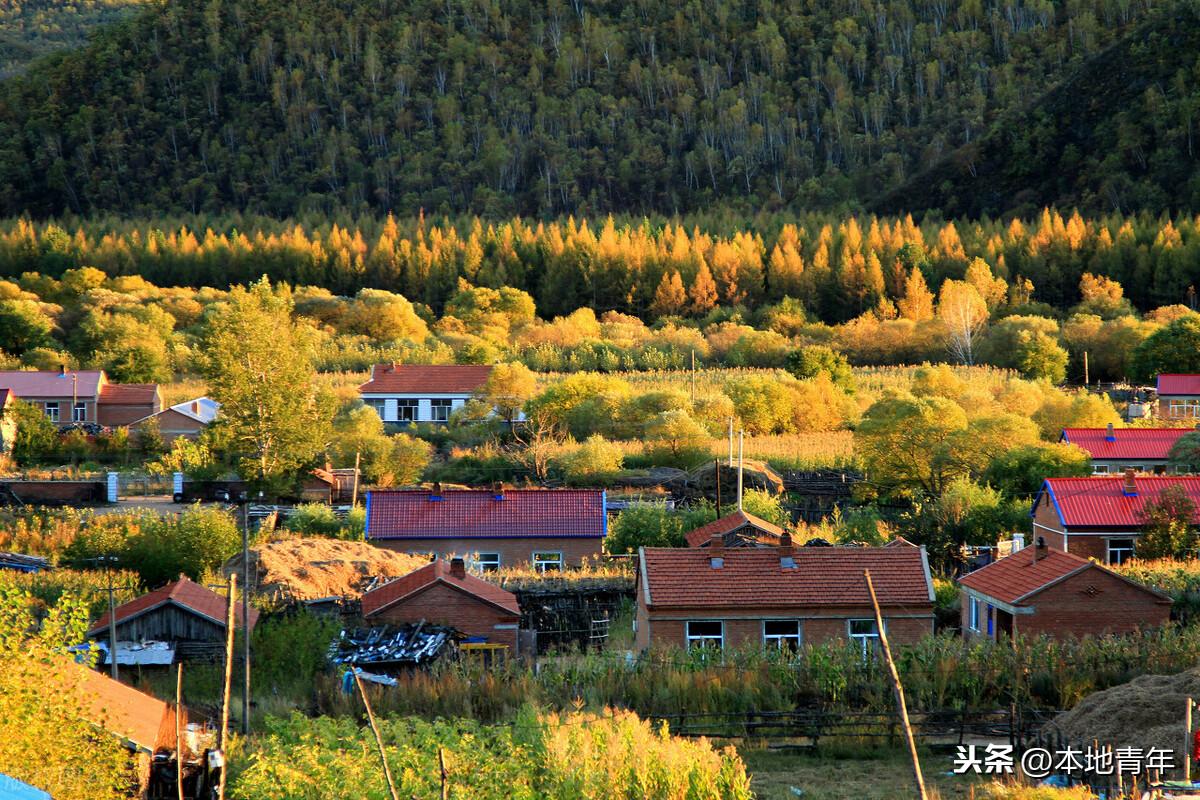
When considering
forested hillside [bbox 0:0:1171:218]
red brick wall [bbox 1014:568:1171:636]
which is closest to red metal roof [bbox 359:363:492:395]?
red brick wall [bbox 1014:568:1171:636]

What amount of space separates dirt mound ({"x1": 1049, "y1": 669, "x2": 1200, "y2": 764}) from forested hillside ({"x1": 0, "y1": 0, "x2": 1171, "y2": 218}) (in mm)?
102218

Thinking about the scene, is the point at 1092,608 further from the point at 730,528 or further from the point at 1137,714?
the point at 730,528

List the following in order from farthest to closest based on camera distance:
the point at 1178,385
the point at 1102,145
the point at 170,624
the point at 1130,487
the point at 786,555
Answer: the point at 1102,145 → the point at 1178,385 → the point at 1130,487 → the point at 786,555 → the point at 170,624

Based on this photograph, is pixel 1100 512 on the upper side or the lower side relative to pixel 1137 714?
upper

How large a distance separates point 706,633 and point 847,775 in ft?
21.1

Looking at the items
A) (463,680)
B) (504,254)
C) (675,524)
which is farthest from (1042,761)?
(504,254)

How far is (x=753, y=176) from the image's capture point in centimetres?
12700

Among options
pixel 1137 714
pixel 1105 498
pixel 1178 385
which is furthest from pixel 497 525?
pixel 1178 385

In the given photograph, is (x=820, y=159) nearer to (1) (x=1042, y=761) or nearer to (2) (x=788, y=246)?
(2) (x=788, y=246)

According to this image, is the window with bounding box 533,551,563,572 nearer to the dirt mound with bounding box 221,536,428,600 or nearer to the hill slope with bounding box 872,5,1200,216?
the dirt mound with bounding box 221,536,428,600

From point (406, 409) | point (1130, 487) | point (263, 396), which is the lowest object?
point (1130, 487)

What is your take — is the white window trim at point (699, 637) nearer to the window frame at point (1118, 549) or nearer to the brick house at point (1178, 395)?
the window frame at point (1118, 549)

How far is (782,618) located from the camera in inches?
941

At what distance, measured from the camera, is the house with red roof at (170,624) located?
23.5m
